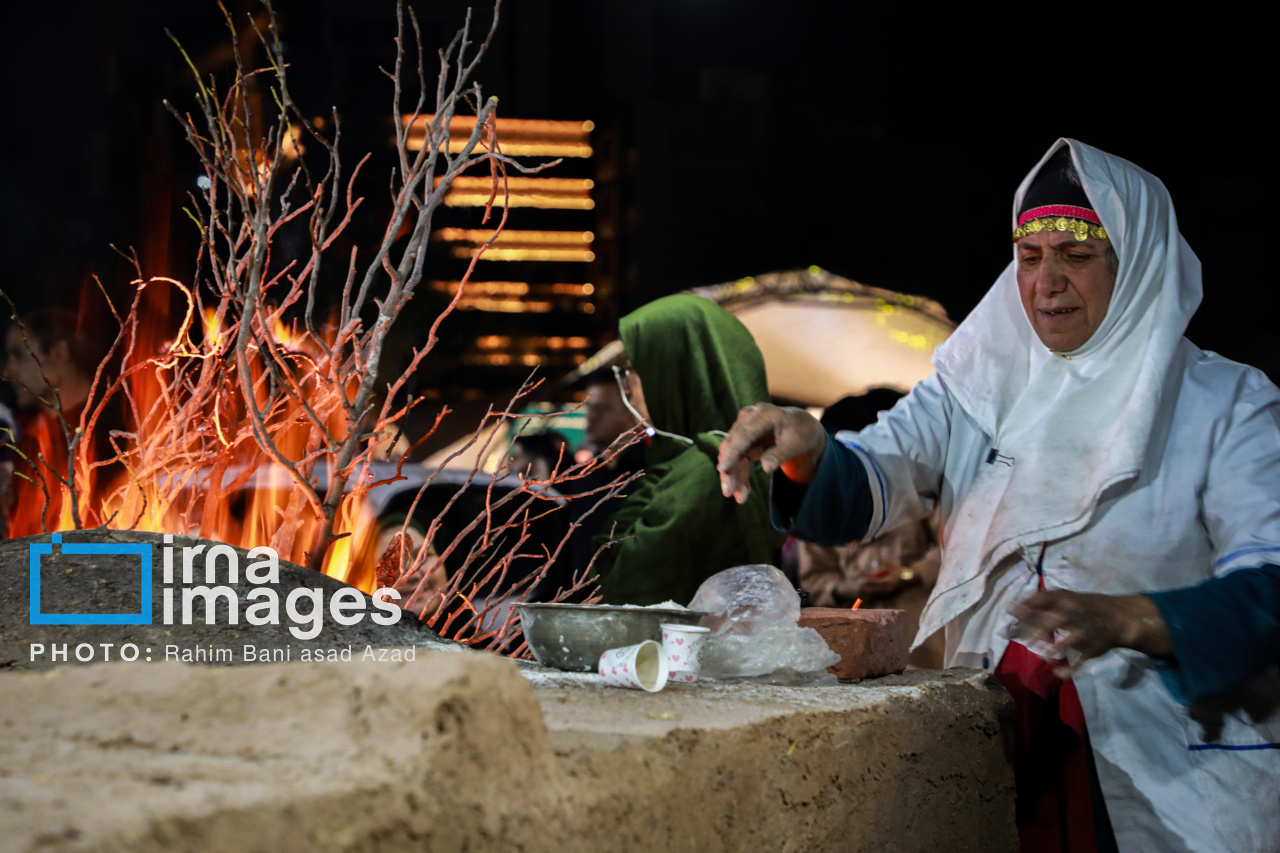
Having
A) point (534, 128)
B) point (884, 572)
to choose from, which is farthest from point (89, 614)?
point (534, 128)

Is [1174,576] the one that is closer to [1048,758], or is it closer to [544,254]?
[1048,758]

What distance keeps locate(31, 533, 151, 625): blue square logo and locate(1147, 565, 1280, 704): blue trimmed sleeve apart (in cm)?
184

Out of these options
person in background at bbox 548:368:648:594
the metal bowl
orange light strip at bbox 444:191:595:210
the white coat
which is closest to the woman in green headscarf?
person in background at bbox 548:368:648:594

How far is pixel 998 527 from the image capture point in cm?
226

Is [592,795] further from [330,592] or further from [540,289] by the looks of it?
[540,289]

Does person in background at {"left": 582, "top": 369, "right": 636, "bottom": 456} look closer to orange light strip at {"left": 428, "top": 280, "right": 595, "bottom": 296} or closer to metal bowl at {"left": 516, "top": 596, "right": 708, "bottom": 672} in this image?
metal bowl at {"left": 516, "top": 596, "right": 708, "bottom": 672}

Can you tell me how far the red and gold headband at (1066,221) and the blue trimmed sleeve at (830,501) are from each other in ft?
2.06

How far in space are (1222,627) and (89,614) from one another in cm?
201

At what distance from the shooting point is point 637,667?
1.79 meters

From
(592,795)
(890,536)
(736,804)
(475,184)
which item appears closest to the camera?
(592,795)

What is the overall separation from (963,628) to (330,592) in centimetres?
134

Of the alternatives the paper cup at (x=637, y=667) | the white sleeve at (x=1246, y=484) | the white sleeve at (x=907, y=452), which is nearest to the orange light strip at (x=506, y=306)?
the white sleeve at (x=907, y=452)

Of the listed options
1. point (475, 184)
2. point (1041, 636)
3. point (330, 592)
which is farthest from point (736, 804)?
point (475, 184)

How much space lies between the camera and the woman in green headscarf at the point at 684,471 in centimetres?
359
